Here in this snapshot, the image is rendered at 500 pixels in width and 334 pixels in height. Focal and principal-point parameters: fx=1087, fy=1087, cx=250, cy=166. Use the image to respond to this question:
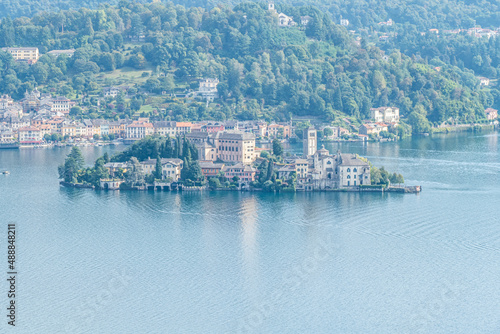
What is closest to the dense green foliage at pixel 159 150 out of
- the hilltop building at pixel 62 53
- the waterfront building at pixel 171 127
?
the waterfront building at pixel 171 127

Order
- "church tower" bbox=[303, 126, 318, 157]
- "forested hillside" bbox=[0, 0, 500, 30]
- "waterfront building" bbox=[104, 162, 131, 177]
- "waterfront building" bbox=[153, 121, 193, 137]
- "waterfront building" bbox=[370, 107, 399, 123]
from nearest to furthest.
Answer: "waterfront building" bbox=[104, 162, 131, 177] < "church tower" bbox=[303, 126, 318, 157] < "waterfront building" bbox=[153, 121, 193, 137] < "waterfront building" bbox=[370, 107, 399, 123] < "forested hillside" bbox=[0, 0, 500, 30]

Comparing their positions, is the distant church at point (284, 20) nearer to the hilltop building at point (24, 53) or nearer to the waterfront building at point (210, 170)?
the hilltop building at point (24, 53)

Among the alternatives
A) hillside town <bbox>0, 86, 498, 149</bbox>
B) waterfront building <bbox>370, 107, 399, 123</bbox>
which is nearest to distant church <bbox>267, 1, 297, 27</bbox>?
waterfront building <bbox>370, 107, 399, 123</bbox>

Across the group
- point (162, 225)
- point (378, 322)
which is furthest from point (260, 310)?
point (162, 225)

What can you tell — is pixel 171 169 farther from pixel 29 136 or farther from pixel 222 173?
pixel 29 136

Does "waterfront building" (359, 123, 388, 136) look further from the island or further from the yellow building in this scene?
the yellow building

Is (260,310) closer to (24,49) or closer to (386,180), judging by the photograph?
(386,180)

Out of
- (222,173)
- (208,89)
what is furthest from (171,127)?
(222,173)

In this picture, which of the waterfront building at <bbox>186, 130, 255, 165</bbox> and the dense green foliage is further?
the waterfront building at <bbox>186, 130, 255, 165</bbox>
